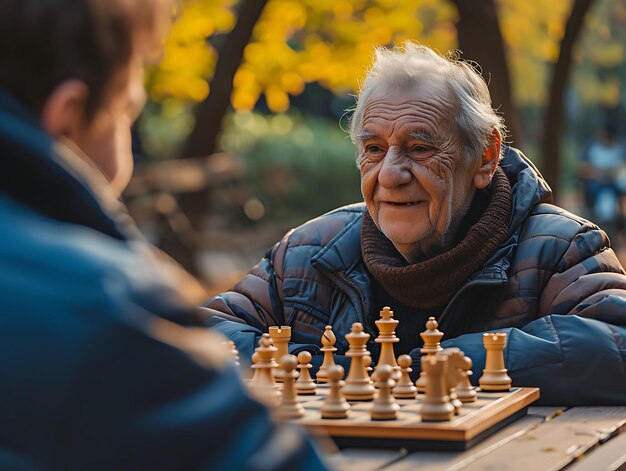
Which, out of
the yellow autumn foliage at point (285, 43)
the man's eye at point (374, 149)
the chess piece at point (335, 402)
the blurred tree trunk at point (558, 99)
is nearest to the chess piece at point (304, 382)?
the chess piece at point (335, 402)

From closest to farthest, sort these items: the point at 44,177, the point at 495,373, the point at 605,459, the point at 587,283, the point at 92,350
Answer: the point at 92,350
the point at 44,177
the point at 605,459
the point at 495,373
the point at 587,283

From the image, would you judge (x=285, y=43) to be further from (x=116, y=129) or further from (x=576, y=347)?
(x=116, y=129)

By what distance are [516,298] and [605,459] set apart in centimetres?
120

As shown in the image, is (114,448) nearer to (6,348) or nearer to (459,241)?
(6,348)

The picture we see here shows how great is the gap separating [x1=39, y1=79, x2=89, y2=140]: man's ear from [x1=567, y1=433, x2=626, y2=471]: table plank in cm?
149

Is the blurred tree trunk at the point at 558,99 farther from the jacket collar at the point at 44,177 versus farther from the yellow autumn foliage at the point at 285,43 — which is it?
the jacket collar at the point at 44,177

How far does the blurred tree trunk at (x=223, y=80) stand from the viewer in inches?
455

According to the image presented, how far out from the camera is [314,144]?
24.0m

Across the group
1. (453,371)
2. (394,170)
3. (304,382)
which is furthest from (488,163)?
(453,371)

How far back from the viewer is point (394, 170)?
13.3 ft

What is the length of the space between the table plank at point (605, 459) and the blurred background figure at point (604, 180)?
61.1 feet

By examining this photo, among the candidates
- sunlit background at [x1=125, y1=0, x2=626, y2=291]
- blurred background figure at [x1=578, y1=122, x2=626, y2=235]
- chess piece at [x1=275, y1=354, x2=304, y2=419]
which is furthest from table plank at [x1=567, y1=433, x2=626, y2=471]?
blurred background figure at [x1=578, y1=122, x2=626, y2=235]

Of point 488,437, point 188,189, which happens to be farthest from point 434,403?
point 188,189

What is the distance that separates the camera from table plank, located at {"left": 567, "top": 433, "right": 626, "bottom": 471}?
2619mm
